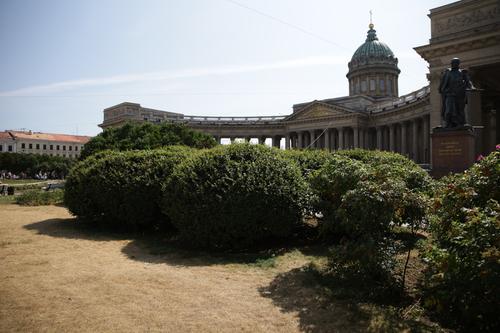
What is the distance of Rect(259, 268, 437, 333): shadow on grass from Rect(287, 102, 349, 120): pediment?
5802 centimetres

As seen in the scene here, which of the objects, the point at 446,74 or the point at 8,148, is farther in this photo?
the point at 8,148

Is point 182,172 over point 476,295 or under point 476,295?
over

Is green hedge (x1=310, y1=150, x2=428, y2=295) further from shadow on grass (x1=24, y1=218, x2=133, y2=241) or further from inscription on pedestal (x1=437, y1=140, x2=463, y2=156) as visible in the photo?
inscription on pedestal (x1=437, y1=140, x2=463, y2=156)

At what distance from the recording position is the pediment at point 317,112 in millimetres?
63919

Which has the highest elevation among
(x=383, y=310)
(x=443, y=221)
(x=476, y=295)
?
(x=443, y=221)

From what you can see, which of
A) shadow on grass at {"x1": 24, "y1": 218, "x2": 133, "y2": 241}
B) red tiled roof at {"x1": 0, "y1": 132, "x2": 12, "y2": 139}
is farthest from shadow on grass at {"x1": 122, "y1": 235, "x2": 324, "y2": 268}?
red tiled roof at {"x1": 0, "y1": 132, "x2": 12, "y2": 139}

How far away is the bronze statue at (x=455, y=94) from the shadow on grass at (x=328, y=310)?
13.5 meters

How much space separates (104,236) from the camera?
1277cm

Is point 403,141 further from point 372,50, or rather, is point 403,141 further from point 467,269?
point 467,269

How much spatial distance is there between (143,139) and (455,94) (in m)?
18.9

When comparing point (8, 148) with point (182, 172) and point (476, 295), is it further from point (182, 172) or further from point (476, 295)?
point (476, 295)

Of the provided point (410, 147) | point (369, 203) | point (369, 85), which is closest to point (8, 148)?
point (369, 85)

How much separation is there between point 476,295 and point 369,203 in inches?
90.2

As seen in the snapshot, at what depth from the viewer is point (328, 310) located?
6188mm
